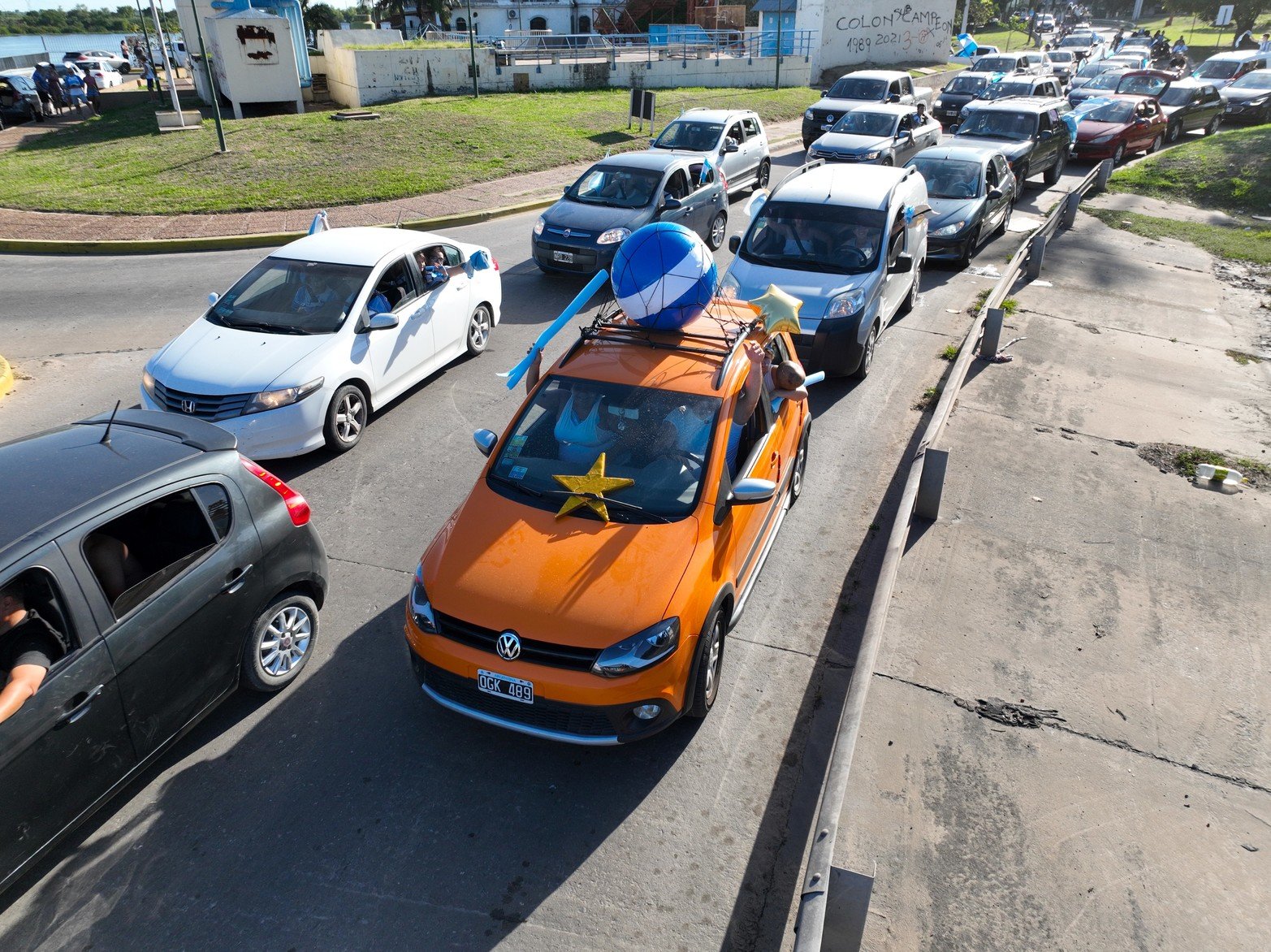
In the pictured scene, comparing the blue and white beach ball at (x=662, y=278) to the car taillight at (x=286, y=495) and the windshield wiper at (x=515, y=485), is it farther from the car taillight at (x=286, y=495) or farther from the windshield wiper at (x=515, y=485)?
the car taillight at (x=286, y=495)

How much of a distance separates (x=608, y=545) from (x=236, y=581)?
2.09 m

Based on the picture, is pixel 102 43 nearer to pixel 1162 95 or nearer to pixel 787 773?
pixel 1162 95

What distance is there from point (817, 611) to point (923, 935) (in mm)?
2461

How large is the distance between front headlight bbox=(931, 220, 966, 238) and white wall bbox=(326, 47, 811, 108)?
21.3 meters

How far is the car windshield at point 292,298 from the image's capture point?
330 inches

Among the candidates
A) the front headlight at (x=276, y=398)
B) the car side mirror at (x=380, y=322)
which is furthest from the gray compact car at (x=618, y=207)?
the front headlight at (x=276, y=398)

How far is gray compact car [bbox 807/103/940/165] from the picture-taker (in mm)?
18531

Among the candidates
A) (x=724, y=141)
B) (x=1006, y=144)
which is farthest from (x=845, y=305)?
(x=1006, y=144)

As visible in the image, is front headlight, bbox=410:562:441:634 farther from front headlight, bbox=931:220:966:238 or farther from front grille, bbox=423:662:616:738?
front headlight, bbox=931:220:966:238

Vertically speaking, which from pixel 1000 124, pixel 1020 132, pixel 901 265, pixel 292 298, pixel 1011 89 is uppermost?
pixel 1011 89

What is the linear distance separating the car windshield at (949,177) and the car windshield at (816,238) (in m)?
4.80

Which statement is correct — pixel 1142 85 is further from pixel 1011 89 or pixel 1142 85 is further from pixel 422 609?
pixel 422 609

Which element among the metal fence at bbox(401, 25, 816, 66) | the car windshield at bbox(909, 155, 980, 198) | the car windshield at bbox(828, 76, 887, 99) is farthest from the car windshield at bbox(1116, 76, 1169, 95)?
the car windshield at bbox(909, 155, 980, 198)

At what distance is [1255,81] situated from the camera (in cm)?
2933
